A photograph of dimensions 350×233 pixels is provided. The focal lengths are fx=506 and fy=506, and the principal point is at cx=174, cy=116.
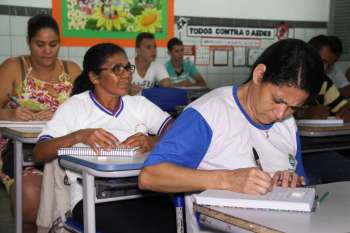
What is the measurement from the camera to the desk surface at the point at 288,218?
114 centimetres

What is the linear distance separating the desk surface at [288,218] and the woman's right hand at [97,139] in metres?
0.85

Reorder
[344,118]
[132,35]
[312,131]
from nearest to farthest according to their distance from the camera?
[312,131], [344,118], [132,35]

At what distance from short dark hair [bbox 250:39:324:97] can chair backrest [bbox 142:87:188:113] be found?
296 centimetres

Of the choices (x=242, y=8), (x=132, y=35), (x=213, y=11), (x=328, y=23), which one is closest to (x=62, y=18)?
(x=132, y=35)

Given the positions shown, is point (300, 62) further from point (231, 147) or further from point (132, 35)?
point (132, 35)

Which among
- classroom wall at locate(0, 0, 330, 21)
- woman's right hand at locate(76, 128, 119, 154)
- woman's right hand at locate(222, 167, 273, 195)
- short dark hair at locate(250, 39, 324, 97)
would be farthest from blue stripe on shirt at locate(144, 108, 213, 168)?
classroom wall at locate(0, 0, 330, 21)

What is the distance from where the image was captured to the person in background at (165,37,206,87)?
6078 millimetres

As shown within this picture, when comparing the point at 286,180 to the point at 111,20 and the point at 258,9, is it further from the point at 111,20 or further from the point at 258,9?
the point at 258,9

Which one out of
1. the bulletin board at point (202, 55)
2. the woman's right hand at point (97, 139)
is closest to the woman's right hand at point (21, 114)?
the woman's right hand at point (97, 139)

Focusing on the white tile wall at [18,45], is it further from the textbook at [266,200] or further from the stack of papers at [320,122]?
the textbook at [266,200]

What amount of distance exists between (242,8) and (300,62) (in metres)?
5.55

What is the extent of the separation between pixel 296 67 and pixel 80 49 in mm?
4476

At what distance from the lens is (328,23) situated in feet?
24.6

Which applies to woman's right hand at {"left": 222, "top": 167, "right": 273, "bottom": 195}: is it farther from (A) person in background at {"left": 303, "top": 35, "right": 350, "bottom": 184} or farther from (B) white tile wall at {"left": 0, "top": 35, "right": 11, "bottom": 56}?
(B) white tile wall at {"left": 0, "top": 35, "right": 11, "bottom": 56}
